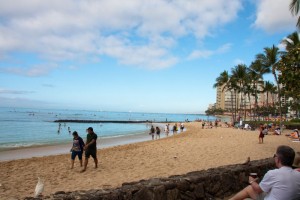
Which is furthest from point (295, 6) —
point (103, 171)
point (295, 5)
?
point (103, 171)

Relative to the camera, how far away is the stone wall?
4.68m

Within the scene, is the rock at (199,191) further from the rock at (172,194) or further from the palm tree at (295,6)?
the palm tree at (295,6)

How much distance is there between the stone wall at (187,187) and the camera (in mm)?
4684

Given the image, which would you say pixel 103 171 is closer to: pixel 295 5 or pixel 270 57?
pixel 295 5

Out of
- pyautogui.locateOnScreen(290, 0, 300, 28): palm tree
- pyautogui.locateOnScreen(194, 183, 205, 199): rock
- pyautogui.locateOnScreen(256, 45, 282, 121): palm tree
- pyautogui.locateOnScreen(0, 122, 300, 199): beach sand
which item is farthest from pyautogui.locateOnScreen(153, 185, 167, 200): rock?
pyautogui.locateOnScreen(256, 45, 282, 121): palm tree

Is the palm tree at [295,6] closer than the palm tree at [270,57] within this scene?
Yes

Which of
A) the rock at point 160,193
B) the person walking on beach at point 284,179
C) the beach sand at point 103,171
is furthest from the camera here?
the beach sand at point 103,171

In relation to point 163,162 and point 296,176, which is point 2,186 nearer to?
point 163,162

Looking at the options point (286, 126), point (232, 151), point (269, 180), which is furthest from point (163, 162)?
point (286, 126)

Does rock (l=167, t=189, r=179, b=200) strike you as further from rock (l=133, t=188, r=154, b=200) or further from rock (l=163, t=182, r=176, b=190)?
rock (l=133, t=188, r=154, b=200)

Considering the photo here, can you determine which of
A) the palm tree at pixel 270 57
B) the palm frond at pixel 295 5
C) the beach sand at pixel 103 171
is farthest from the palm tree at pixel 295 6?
the palm tree at pixel 270 57

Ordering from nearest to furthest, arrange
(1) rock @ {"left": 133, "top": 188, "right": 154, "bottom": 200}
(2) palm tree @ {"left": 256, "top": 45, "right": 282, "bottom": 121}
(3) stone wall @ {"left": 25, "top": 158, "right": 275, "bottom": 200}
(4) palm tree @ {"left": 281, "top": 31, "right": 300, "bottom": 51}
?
(3) stone wall @ {"left": 25, "top": 158, "right": 275, "bottom": 200}
(1) rock @ {"left": 133, "top": 188, "right": 154, "bottom": 200}
(4) palm tree @ {"left": 281, "top": 31, "right": 300, "bottom": 51}
(2) palm tree @ {"left": 256, "top": 45, "right": 282, "bottom": 121}

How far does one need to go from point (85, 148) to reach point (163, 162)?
3.83m

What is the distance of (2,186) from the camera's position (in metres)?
9.36
